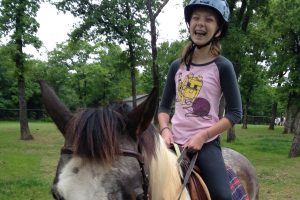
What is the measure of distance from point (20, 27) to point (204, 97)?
2073 cm

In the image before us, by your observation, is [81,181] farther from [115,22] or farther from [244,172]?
[115,22]

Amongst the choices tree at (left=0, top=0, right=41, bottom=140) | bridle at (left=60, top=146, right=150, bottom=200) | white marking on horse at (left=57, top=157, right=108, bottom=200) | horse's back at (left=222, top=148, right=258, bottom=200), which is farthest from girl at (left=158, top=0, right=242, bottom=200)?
tree at (left=0, top=0, right=41, bottom=140)

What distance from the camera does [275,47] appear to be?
29.6 metres

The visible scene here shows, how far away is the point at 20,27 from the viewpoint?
2173 centimetres

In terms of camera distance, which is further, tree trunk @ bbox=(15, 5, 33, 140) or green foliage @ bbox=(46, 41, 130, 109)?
green foliage @ bbox=(46, 41, 130, 109)

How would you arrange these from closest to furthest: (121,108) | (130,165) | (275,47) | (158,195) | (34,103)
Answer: (130,165) → (121,108) → (158,195) → (275,47) → (34,103)

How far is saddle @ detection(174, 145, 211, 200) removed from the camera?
100 inches

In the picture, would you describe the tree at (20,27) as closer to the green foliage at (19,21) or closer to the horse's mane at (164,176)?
the green foliage at (19,21)

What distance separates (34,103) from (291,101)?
35.8 metres

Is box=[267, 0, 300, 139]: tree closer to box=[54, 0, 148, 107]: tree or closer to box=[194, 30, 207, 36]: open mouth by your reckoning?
box=[54, 0, 148, 107]: tree

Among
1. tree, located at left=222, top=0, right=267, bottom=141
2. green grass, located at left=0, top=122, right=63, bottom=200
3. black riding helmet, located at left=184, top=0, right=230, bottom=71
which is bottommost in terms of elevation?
green grass, located at left=0, top=122, right=63, bottom=200

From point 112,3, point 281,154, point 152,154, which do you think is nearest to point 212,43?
point 152,154

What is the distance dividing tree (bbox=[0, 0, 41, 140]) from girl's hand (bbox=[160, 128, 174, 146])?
19.9 meters

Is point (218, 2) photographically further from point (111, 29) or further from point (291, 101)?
point (291, 101)
